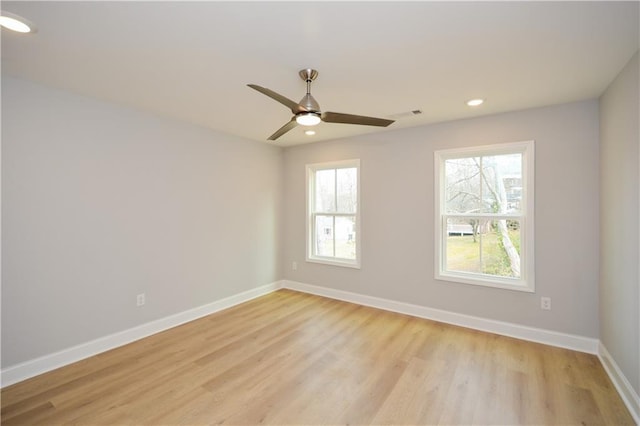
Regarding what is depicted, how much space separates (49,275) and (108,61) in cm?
193

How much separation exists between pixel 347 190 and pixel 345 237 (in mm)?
755

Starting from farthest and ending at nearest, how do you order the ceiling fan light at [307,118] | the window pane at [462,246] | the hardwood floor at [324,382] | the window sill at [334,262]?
the window sill at [334,262] < the window pane at [462,246] < the ceiling fan light at [307,118] < the hardwood floor at [324,382]

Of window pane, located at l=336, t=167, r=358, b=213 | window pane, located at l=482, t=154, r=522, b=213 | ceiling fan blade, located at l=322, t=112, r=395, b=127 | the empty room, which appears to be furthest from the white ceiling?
window pane, located at l=336, t=167, r=358, b=213

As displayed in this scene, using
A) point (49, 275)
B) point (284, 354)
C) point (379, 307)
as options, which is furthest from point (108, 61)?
point (379, 307)

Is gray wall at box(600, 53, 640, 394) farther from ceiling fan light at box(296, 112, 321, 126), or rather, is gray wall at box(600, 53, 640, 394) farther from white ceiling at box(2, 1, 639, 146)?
ceiling fan light at box(296, 112, 321, 126)

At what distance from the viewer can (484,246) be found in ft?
11.2

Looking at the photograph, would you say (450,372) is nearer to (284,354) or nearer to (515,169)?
(284,354)

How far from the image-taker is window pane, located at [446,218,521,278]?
3252 millimetres

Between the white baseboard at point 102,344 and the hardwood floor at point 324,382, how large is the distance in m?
0.08

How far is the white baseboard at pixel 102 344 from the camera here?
2.33 metres

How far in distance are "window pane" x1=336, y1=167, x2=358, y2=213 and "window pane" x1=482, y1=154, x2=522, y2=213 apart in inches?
68.1

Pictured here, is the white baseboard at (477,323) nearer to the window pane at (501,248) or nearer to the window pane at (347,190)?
the window pane at (501,248)

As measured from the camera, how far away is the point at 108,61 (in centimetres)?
210

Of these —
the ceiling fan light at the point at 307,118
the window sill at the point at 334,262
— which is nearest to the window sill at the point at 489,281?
the window sill at the point at 334,262
